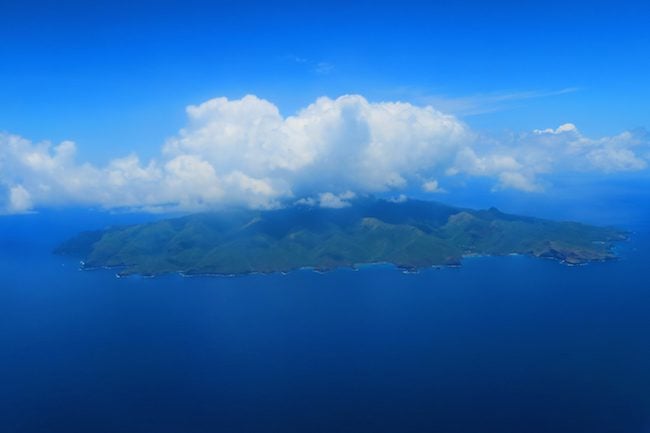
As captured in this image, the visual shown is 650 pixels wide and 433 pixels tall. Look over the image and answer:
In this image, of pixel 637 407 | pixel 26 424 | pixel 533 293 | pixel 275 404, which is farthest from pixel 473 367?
pixel 26 424

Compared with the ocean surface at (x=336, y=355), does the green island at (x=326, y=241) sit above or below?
above

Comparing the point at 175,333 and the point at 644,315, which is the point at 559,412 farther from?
the point at 175,333

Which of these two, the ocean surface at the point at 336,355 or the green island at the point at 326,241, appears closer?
the ocean surface at the point at 336,355

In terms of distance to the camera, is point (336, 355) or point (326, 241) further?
point (326, 241)

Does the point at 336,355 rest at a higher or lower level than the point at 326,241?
lower

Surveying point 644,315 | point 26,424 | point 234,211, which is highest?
point 234,211

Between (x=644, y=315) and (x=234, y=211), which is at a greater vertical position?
(x=234, y=211)

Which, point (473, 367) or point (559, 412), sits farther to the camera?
point (473, 367)
